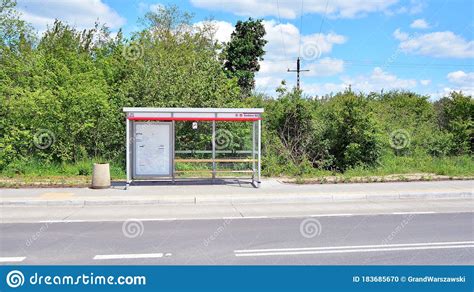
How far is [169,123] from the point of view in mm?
13992

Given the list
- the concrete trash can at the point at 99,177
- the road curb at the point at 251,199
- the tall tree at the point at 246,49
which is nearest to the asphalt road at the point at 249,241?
the road curb at the point at 251,199

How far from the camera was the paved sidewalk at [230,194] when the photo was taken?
1135 centimetres

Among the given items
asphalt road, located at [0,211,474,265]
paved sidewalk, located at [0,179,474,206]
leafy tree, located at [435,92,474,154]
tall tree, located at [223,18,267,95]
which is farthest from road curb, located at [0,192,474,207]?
tall tree, located at [223,18,267,95]

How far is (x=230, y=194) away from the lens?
12.2 m

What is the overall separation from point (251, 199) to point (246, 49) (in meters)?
33.3

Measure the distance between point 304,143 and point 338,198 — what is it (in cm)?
624

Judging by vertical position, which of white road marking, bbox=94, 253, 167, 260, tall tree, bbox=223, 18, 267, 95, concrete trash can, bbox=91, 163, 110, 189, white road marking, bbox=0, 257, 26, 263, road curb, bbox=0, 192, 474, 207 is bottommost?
white road marking, bbox=0, 257, 26, 263

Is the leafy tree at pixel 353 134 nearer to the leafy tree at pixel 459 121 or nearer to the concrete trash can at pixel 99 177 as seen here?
the leafy tree at pixel 459 121

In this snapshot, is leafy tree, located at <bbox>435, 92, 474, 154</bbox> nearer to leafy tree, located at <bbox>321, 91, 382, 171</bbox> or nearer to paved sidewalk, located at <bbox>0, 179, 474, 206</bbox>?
leafy tree, located at <bbox>321, 91, 382, 171</bbox>

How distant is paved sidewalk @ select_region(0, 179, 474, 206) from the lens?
11352mm

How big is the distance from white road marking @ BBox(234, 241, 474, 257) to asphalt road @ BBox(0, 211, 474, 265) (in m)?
0.02

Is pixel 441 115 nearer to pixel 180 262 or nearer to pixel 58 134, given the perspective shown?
pixel 58 134

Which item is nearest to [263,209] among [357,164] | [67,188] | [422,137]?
[67,188]

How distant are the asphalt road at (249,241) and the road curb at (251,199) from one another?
2339mm
